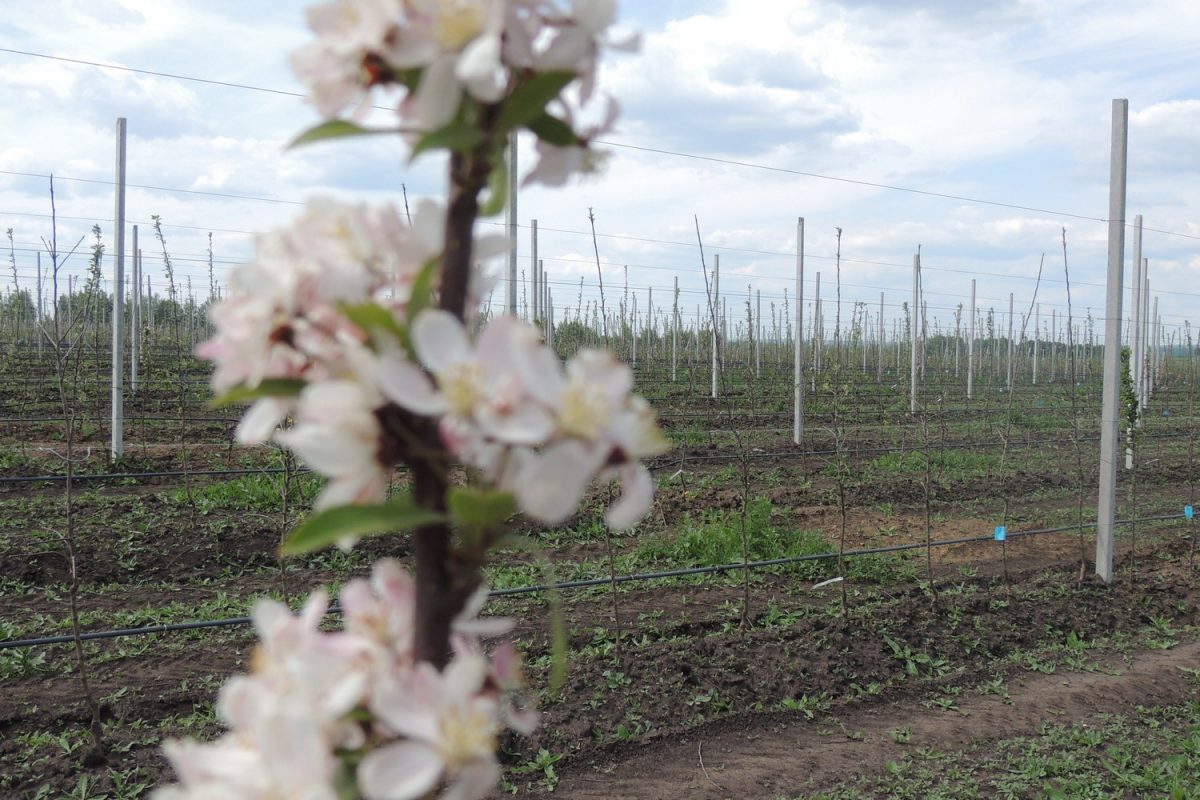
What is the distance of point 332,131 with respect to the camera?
22.9 inches

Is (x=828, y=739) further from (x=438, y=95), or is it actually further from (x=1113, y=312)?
(x=438, y=95)

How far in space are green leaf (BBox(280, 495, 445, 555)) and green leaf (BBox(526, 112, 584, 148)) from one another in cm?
25

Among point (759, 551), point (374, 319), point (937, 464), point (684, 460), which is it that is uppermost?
point (374, 319)

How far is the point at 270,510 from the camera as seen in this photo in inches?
288

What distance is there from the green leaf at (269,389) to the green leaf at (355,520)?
0.08 m

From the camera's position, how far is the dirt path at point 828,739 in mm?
3537

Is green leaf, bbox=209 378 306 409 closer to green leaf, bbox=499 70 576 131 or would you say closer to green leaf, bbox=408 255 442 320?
green leaf, bbox=408 255 442 320

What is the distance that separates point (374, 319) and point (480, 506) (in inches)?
4.4

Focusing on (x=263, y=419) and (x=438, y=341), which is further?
(x=263, y=419)

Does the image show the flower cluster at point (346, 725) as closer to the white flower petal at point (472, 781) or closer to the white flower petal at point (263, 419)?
the white flower petal at point (472, 781)

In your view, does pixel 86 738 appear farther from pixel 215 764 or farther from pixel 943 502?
pixel 943 502

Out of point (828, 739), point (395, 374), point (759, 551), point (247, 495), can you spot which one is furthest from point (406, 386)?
point (247, 495)

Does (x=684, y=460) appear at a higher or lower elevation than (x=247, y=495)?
higher

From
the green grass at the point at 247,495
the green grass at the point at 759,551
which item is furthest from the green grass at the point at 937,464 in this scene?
the green grass at the point at 247,495
